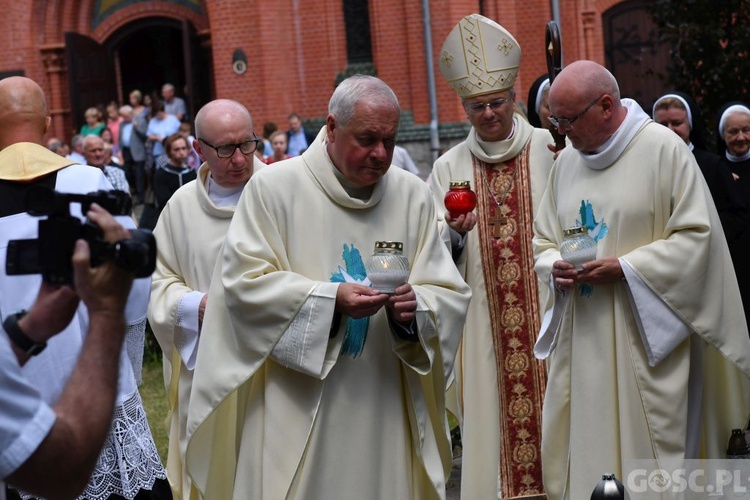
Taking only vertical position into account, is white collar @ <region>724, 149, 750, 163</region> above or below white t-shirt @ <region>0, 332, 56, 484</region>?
above

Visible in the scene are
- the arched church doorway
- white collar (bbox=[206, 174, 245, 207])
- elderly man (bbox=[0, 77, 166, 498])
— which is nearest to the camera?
elderly man (bbox=[0, 77, 166, 498])

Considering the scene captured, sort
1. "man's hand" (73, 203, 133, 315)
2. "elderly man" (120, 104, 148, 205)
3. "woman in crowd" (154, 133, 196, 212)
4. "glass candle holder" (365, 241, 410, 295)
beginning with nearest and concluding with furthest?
1. "man's hand" (73, 203, 133, 315)
2. "glass candle holder" (365, 241, 410, 295)
3. "woman in crowd" (154, 133, 196, 212)
4. "elderly man" (120, 104, 148, 205)

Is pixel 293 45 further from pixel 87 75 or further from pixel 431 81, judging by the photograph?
pixel 87 75

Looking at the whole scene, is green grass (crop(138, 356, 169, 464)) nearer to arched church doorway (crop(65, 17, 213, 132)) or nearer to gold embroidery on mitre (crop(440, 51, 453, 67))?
gold embroidery on mitre (crop(440, 51, 453, 67))

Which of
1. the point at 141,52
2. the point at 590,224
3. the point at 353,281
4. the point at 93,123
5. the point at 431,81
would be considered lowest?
the point at 353,281

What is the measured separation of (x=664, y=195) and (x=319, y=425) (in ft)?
6.34

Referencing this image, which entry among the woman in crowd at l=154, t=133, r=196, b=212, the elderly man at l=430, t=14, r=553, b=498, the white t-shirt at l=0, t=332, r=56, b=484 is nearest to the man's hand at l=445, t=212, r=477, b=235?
the elderly man at l=430, t=14, r=553, b=498

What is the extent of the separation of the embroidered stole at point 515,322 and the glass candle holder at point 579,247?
1.58m

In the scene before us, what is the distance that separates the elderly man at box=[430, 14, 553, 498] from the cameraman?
4.47m

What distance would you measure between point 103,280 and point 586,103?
350cm

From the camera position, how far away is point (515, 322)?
24.3 ft

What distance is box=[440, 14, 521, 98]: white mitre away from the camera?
746cm

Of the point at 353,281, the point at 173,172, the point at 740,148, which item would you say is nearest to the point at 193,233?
the point at 353,281

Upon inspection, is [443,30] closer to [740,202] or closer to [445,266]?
[740,202]
